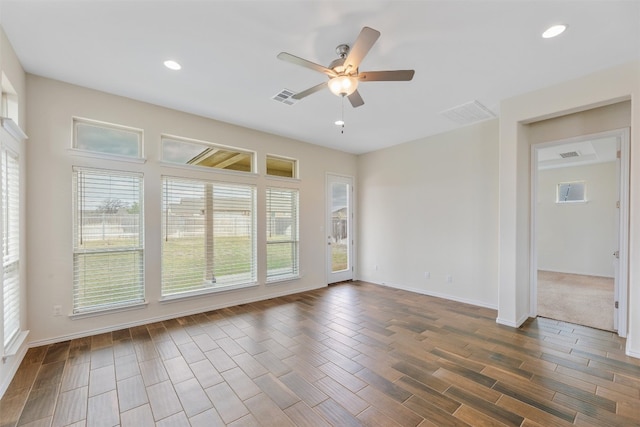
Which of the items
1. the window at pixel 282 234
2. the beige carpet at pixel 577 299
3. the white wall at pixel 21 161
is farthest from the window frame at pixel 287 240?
the beige carpet at pixel 577 299

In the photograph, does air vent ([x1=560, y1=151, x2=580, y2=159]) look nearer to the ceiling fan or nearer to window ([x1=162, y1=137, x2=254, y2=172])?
the ceiling fan

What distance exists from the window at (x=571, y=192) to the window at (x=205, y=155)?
8123mm

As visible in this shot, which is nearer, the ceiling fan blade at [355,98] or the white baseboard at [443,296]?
the ceiling fan blade at [355,98]

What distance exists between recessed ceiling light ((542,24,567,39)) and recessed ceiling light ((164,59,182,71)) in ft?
11.2

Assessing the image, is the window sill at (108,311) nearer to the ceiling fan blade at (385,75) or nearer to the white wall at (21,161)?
the white wall at (21,161)

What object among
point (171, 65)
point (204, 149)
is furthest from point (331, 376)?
point (204, 149)

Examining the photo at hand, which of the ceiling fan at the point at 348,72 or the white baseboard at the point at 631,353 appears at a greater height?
the ceiling fan at the point at 348,72

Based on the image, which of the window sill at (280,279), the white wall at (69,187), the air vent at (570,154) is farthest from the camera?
the air vent at (570,154)

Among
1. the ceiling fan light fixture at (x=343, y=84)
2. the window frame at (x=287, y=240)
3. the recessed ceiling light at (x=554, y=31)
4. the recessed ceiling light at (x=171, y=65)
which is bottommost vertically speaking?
the window frame at (x=287, y=240)

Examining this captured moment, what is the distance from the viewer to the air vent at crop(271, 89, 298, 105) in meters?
3.40

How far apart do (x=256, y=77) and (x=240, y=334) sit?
3043 millimetres

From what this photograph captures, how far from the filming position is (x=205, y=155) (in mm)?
4387

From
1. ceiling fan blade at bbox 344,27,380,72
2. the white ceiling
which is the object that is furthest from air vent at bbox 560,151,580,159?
ceiling fan blade at bbox 344,27,380,72

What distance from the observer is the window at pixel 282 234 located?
5.04 m
